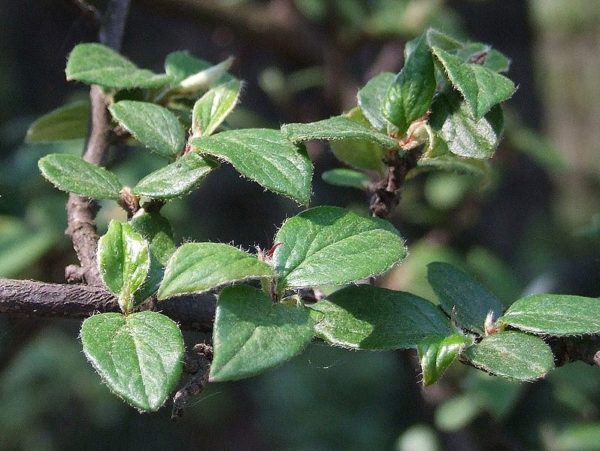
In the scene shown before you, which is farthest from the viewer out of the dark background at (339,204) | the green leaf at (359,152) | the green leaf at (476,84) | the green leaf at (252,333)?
the dark background at (339,204)

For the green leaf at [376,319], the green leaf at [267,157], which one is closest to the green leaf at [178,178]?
the green leaf at [267,157]

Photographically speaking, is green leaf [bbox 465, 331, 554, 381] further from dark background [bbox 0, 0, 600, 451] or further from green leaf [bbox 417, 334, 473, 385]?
dark background [bbox 0, 0, 600, 451]

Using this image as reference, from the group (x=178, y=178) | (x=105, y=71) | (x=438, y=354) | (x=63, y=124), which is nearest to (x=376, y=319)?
(x=438, y=354)

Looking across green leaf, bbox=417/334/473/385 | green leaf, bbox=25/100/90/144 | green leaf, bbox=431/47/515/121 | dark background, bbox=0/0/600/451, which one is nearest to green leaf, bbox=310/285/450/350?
green leaf, bbox=417/334/473/385

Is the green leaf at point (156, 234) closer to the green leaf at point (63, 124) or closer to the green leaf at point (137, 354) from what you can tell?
the green leaf at point (137, 354)

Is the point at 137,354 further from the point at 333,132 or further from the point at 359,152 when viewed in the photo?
the point at 359,152

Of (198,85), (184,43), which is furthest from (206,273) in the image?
(184,43)

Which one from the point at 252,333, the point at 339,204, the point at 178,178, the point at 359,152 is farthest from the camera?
the point at 339,204
